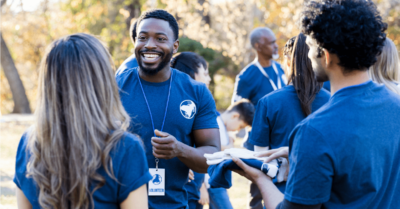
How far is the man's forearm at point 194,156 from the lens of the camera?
2549mm

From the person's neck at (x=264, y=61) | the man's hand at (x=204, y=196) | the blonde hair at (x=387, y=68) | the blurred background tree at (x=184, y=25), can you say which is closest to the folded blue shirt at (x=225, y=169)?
the blonde hair at (x=387, y=68)

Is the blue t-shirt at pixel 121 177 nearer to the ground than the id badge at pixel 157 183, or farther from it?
farther from it

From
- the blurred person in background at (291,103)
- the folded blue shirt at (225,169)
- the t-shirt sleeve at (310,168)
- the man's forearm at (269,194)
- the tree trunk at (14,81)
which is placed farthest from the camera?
the tree trunk at (14,81)

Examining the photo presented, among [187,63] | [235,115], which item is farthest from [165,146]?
[235,115]

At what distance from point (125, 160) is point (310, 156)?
2.57 feet

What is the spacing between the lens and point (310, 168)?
5.22ft

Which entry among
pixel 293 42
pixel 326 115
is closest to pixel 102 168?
pixel 326 115

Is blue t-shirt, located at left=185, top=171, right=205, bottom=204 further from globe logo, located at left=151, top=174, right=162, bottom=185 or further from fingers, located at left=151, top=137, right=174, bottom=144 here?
fingers, located at left=151, top=137, right=174, bottom=144

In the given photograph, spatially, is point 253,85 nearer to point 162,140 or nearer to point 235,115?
point 235,115

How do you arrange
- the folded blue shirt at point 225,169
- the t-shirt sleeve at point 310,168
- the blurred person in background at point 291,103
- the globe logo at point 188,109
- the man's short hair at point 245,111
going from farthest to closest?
1. the man's short hair at point 245,111
2. the blurred person in background at point 291,103
3. the globe logo at point 188,109
4. the folded blue shirt at point 225,169
5. the t-shirt sleeve at point 310,168

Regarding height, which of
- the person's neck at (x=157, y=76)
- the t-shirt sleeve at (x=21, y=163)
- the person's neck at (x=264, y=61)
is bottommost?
the t-shirt sleeve at (x=21, y=163)

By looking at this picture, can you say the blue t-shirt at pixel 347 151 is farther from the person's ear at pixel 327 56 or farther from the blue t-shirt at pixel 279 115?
the blue t-shirt at pixel 279 115

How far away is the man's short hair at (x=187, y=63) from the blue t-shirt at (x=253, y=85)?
2.08 metres

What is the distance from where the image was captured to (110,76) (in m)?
1.75
